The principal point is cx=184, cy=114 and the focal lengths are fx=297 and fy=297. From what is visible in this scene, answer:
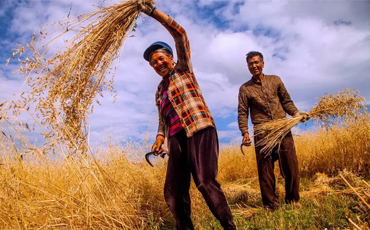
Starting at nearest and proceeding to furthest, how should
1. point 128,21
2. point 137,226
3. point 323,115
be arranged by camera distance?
1. point 128,21
2. point 137,226
3. point 323,115

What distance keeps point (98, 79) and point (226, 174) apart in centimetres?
533

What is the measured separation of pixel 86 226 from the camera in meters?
2.80

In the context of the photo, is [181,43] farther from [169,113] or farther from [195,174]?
[195,174]

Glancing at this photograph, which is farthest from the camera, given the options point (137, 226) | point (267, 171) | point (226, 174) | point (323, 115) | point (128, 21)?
point (226, 174)

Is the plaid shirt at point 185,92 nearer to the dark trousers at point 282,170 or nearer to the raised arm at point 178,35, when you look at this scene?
the raised arm at point 178,35

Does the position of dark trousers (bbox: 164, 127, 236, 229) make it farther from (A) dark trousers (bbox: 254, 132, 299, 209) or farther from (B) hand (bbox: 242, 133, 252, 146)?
(A) dark trousers (bbox: 254, 132, 299, 209)

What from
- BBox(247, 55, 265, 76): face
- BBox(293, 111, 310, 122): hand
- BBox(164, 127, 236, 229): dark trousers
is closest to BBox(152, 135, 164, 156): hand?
BBox(164, 127, 236, 229): dark trousers

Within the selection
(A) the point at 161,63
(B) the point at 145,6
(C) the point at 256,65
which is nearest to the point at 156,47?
(A) the point at 161,63

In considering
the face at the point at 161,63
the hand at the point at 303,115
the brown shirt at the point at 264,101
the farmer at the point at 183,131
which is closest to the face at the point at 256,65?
the brown shirt at the point at 264,101

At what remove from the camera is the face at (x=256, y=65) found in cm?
395

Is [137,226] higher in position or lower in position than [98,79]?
lower

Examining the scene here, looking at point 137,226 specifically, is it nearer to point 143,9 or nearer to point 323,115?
point 143,9

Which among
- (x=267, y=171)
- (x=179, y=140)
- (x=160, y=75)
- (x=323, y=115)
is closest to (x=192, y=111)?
(x=179, y=140)

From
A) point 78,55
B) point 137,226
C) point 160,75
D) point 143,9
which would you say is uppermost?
point 143,9
